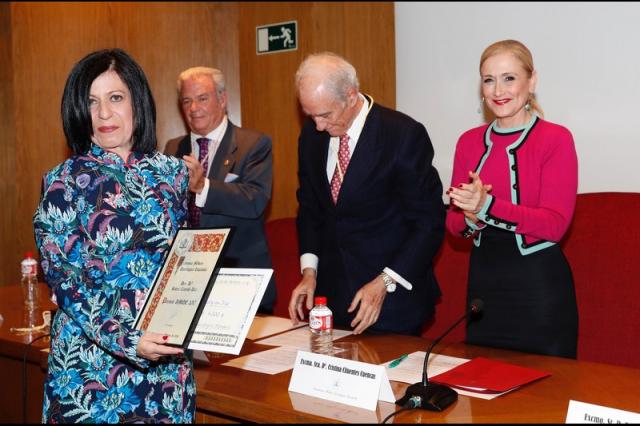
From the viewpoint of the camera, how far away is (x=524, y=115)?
2629 millimetres

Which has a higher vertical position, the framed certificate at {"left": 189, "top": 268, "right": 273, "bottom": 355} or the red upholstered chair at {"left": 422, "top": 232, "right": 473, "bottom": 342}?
the framed certificate at {"left": 189, "top": 268, "right": 273, "bottom": 355}

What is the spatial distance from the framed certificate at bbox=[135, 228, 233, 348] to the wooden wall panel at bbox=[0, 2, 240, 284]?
8.93 feet

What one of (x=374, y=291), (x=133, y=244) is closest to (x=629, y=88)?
(x=374, y=291)

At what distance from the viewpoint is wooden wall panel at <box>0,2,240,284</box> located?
431cm

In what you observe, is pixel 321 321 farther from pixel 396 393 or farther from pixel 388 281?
pixel 396 393

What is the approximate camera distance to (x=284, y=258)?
442 centimetres

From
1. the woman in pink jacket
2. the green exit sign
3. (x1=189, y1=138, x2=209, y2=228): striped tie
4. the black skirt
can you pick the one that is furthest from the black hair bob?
the green exit sign

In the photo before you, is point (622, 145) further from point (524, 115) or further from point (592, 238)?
point (524, 115)

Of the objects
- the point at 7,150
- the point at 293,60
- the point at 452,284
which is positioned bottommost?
the point at 452,284

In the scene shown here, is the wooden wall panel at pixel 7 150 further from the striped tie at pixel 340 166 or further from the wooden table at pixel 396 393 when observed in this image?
the striped tie at pixel 340 166

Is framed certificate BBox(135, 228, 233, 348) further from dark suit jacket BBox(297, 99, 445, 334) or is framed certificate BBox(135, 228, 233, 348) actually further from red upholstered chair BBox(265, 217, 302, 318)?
red upholstered chair BBox(265, 217, 302, 318)

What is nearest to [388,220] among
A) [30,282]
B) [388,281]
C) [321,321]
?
[388,281]

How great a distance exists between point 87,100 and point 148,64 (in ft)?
9.66

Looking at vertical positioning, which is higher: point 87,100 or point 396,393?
point 87,100
